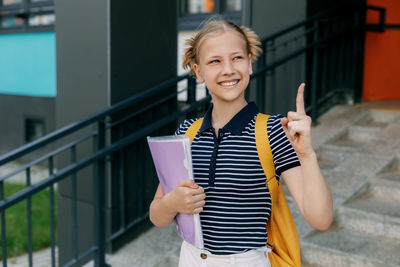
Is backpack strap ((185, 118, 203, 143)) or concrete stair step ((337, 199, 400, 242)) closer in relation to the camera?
backpack strap ((185, 118, 203, 143))

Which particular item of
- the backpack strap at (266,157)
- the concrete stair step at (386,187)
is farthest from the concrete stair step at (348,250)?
the backpack strap at (266,157)

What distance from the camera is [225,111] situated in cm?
154

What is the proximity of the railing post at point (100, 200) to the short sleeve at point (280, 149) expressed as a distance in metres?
2.08

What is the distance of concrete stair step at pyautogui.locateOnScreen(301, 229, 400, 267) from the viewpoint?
300 centimetres

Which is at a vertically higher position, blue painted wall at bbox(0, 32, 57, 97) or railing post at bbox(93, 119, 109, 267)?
blue painted wall at bbox(0, 32, 57, 97)

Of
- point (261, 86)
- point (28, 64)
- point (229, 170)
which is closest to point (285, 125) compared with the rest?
point (229, 170)

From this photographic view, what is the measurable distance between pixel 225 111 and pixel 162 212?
1.27ft

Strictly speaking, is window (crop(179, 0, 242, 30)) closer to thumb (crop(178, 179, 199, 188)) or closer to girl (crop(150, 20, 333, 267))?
girl (crop(150, 20, 333, 267))

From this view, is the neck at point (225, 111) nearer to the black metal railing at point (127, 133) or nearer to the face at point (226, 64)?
the face at point (226, 64)

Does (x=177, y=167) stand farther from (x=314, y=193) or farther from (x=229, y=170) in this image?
(x=314, y=193)

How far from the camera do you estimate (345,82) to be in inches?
233

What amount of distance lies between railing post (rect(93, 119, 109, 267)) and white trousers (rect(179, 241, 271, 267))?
189 cm

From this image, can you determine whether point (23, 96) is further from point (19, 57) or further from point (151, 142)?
point (151, 142)

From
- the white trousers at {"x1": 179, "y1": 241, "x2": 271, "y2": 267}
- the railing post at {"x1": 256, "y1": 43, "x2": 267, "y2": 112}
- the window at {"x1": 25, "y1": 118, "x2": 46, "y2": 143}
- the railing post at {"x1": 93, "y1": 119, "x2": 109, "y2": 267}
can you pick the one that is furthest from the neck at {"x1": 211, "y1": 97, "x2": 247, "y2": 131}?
the window at {"x1": 25, "y1": 118, "x2": 46, "y2": 143}
